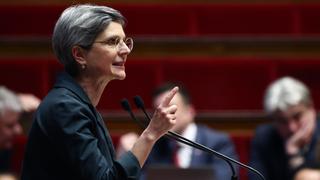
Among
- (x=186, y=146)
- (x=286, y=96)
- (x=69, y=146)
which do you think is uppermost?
(x=69, y=146)

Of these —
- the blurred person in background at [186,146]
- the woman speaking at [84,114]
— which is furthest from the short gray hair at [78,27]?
the blurred person in background at [186,146]

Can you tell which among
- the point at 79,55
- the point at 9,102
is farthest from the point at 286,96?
the point at 79,55

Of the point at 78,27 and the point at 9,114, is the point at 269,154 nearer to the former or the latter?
the point at 9,114

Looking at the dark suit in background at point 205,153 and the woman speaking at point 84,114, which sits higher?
the woman speaking at point 84,114

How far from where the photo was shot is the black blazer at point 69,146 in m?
0.59

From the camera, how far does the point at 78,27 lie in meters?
0.64

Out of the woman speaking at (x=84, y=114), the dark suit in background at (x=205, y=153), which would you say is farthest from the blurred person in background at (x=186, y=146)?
the woman speaking at (x=84, y=114)

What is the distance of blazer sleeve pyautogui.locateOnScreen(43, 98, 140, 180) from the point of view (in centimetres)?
59

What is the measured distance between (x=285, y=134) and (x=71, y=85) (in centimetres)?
73

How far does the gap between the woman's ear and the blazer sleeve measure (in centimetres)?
4

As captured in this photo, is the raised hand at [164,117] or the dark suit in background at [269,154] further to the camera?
the dark suit in background at [269,154]

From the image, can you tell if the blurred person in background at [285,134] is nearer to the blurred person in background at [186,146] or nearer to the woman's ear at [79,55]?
the blurred person in background at [186,146]

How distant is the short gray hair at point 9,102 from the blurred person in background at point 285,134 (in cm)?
39

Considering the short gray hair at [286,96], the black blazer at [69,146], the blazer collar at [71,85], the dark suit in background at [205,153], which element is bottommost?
the dark suit in background at [205,153]
